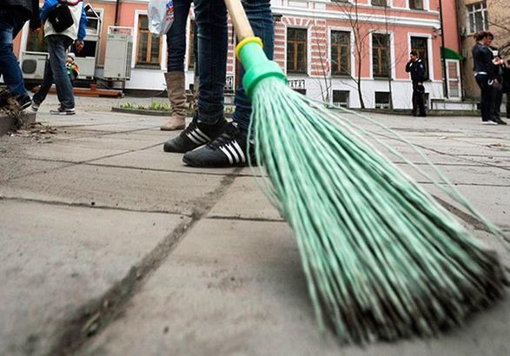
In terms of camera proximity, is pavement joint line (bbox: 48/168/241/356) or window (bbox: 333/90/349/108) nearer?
pavement joint line (bbox: 48/168/241/356)

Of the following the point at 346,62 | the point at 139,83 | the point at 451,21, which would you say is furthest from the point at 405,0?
the point at 139,83

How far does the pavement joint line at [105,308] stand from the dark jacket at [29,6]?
211 centimetres

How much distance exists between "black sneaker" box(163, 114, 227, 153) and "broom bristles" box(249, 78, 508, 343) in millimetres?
807

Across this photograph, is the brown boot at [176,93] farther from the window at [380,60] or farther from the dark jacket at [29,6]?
the window at [380,60]

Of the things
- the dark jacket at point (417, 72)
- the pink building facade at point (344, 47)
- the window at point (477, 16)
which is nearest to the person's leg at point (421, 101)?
the dark jacket at point (417, 72)

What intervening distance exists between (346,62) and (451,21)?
4630mm

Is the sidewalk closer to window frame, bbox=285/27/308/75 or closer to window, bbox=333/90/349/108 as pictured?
window frame, bbox=285/27/308/75

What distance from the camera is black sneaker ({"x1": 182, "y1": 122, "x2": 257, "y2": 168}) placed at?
1.05 metres

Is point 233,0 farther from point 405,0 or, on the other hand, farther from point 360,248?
Answer: point 405,0

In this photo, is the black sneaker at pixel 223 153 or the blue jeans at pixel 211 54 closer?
the black sneaker at pixel 223 153

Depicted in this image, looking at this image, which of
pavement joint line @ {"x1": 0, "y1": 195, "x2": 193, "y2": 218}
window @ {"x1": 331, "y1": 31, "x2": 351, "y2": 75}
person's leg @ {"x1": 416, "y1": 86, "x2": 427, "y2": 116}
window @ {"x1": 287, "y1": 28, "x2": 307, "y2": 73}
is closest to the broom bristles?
pavement joint line @ {"x1": 0, "y1": 195, "x2": 193, "y2": 218}

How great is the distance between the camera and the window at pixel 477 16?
41.0 feet

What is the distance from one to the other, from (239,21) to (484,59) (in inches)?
220

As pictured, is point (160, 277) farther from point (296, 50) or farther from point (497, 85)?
point (296, 50)
